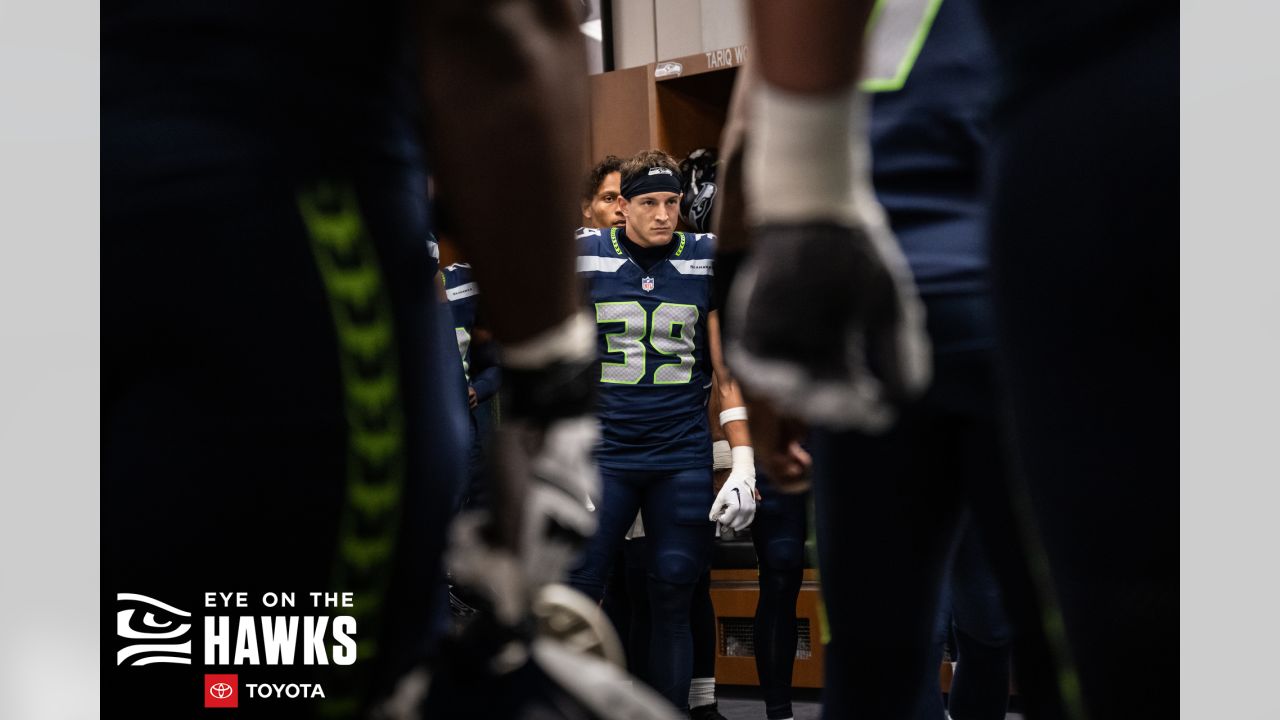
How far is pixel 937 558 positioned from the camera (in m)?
0.82

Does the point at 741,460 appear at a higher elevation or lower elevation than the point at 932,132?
lower

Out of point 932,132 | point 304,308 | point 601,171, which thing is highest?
point 601,171

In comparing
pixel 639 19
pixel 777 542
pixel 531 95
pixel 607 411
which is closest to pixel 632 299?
pixel 607 411

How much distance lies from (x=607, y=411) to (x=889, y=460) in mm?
1080

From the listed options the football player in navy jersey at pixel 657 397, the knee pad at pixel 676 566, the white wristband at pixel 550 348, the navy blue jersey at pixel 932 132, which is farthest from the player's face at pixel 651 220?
the white wristband at pixel 550 348

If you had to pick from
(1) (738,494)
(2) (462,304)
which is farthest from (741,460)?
(2) (462,304)

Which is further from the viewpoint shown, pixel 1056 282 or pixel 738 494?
pixel 738 494

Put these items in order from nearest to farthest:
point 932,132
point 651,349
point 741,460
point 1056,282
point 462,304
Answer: point 1056,282, point 932,132, point 741,460, point 462,304, point 651,349

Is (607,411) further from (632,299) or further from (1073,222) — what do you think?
(1073,222)

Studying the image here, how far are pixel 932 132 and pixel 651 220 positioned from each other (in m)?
1.06

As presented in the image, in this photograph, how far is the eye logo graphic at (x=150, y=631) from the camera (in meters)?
0.53

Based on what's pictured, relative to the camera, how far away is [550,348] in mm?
600

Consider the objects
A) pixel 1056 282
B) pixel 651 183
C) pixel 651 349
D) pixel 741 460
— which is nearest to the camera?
pixel 1056 282

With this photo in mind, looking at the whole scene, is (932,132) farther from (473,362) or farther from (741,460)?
(473,362)
